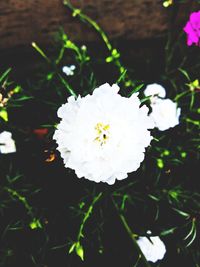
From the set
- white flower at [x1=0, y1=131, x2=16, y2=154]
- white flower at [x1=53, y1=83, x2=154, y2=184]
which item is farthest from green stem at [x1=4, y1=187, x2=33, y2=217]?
white flower at [x1=53, y1=83, x2=154, y2=184]

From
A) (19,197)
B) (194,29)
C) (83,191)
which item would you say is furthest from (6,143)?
(194,29)

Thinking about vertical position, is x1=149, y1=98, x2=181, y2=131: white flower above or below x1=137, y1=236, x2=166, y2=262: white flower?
above

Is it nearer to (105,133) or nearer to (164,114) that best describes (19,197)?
(105,133)

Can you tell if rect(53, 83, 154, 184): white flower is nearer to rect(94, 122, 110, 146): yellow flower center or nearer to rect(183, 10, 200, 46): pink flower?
rect(94, 122, 110, 146): yellow flower center

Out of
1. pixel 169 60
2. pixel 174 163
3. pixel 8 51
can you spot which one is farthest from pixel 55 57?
pixel 174 163

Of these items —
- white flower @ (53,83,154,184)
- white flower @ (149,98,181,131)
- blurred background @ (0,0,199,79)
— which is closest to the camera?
white flower @ (53,83,154,184)

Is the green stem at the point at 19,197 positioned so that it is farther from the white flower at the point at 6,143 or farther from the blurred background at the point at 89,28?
the blurred background at the point at 89,28

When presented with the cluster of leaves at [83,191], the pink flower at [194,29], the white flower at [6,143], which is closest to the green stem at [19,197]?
the cluster of leaves at [83,191]
